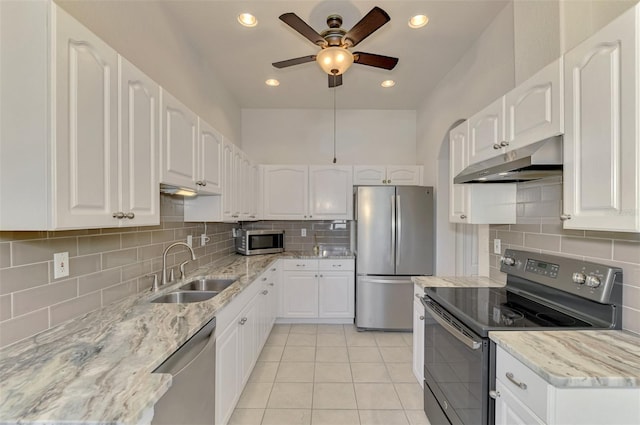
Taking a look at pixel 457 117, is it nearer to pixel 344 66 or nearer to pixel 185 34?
pixel 344 66

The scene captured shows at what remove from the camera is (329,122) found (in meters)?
4.23

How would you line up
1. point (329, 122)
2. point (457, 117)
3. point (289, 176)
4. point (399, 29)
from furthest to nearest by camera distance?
point (329, 122) < point (289, 176) < point (457, 117) < point (399, 29)

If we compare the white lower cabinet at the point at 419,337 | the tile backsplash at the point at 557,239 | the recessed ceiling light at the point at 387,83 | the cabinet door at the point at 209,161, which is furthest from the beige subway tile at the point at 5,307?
the recessed ceiling light at the point at 387,83

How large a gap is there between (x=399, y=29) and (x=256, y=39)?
1250 mm

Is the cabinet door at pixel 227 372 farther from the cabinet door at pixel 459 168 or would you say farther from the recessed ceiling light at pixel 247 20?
the recessed ceiling light at pixel 247 20

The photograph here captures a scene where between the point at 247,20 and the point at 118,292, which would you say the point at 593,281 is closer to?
the point at 118,292

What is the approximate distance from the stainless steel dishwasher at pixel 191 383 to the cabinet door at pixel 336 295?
2.14 meters

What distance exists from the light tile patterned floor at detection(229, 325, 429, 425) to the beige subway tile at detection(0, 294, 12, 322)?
1.49 m

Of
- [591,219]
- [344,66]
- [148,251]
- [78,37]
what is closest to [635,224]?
[591,219]

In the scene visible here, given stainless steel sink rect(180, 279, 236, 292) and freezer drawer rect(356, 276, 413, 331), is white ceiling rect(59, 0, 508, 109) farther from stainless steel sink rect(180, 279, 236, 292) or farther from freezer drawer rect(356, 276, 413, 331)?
freezer drawer rect(356, 276, 413, 331)

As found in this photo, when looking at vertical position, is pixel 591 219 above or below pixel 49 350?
above

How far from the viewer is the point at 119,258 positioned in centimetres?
170

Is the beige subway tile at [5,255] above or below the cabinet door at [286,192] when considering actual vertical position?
below

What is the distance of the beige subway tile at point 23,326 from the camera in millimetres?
1083
